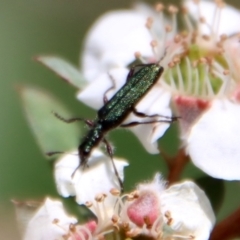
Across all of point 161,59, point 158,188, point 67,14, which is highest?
point 161,59

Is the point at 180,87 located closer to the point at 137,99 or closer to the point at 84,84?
the point at 137,99

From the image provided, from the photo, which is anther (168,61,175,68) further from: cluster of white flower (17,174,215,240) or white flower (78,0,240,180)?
cluster of white flower (17,174,215,240)

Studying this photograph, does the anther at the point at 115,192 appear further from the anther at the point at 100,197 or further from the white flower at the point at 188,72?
the white flower at the point at 188,72

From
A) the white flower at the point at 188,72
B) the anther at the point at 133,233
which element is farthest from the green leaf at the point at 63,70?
the anther at the point at 133,233

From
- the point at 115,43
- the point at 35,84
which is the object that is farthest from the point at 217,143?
the point at 35,84

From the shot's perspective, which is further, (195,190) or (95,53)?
(95,53)

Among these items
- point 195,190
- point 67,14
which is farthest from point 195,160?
point 67,14

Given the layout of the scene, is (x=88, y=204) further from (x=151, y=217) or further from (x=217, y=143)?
(x=217, y=143)
